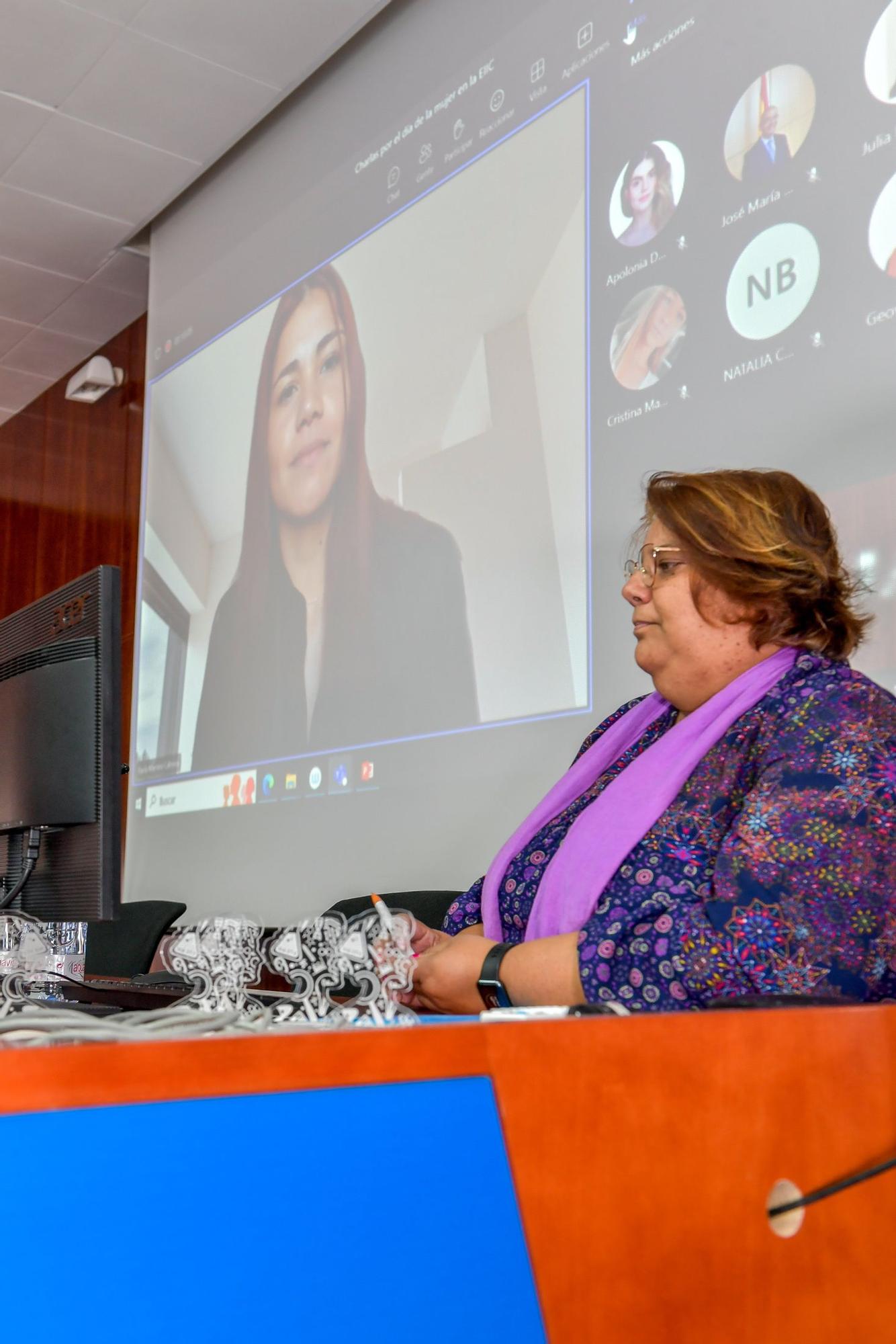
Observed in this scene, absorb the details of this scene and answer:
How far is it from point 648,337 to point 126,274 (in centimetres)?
277

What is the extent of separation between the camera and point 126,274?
4.48 metres

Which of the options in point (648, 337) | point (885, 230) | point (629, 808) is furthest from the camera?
point (648, 337)

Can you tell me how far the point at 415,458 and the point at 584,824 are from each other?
167cm

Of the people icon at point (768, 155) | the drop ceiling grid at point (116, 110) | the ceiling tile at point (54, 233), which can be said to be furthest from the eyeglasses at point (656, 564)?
the ceiling tile at point (54, 233)

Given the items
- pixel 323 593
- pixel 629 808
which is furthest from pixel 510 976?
pixel 323 593

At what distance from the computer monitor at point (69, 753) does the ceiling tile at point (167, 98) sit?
2.42 metres

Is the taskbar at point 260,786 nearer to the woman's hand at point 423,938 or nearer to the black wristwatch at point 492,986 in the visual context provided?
the woman's hand at point 423,938

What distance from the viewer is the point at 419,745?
9.12 feet

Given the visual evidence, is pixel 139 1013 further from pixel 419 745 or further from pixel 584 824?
pixel 419 745

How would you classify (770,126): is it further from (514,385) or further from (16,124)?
(16,124)

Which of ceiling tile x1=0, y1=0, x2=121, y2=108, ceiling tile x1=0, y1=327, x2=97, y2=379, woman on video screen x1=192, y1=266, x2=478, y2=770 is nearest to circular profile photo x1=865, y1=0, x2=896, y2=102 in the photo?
woman on video screen x1=192, y1=266, x2=478, y2=770

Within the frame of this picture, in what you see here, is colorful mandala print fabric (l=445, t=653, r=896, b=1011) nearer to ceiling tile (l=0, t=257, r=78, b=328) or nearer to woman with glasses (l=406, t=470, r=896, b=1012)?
woman with glasses (l=406, t=470, r=896, b=1012)

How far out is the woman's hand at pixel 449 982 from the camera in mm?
1203

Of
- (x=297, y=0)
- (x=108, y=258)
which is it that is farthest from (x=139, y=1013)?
(x=108, y=258)
